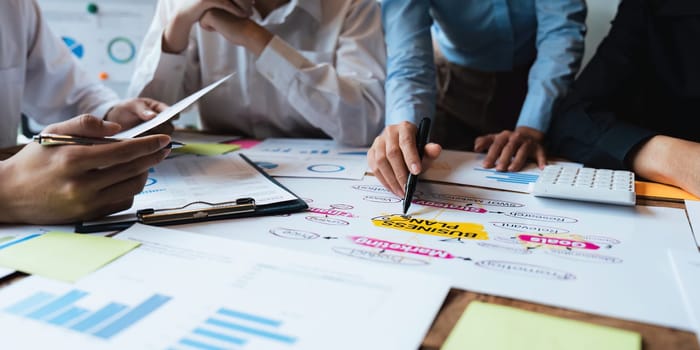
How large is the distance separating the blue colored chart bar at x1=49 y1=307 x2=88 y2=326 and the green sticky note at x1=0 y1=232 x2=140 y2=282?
2.1 inches

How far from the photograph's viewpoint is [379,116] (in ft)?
3.63

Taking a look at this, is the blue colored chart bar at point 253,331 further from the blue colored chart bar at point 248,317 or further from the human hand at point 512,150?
the human hand at point 512,150

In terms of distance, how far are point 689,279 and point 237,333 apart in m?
0.37

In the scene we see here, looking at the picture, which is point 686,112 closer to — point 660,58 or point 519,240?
Answer: point 660,58

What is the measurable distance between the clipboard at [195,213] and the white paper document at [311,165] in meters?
0.17

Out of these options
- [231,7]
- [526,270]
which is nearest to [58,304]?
[526,270]

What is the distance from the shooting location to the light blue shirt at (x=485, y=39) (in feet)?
3.25

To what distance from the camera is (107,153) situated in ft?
1.78

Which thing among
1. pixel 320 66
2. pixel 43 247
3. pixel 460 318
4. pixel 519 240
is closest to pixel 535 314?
pixel 460 318

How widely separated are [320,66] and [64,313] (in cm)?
77

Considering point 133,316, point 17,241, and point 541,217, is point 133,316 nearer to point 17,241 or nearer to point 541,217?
point 17,241

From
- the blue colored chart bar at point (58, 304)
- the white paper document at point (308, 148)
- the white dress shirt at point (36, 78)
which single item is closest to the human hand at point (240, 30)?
the white paper document at point (308, 148)

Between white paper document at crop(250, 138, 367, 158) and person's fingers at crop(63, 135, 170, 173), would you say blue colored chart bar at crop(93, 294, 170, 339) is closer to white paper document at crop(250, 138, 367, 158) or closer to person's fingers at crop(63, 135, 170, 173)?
person's fingers at crop(63, 135, 170, 173)

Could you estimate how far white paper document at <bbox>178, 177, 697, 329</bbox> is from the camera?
0.40 m
